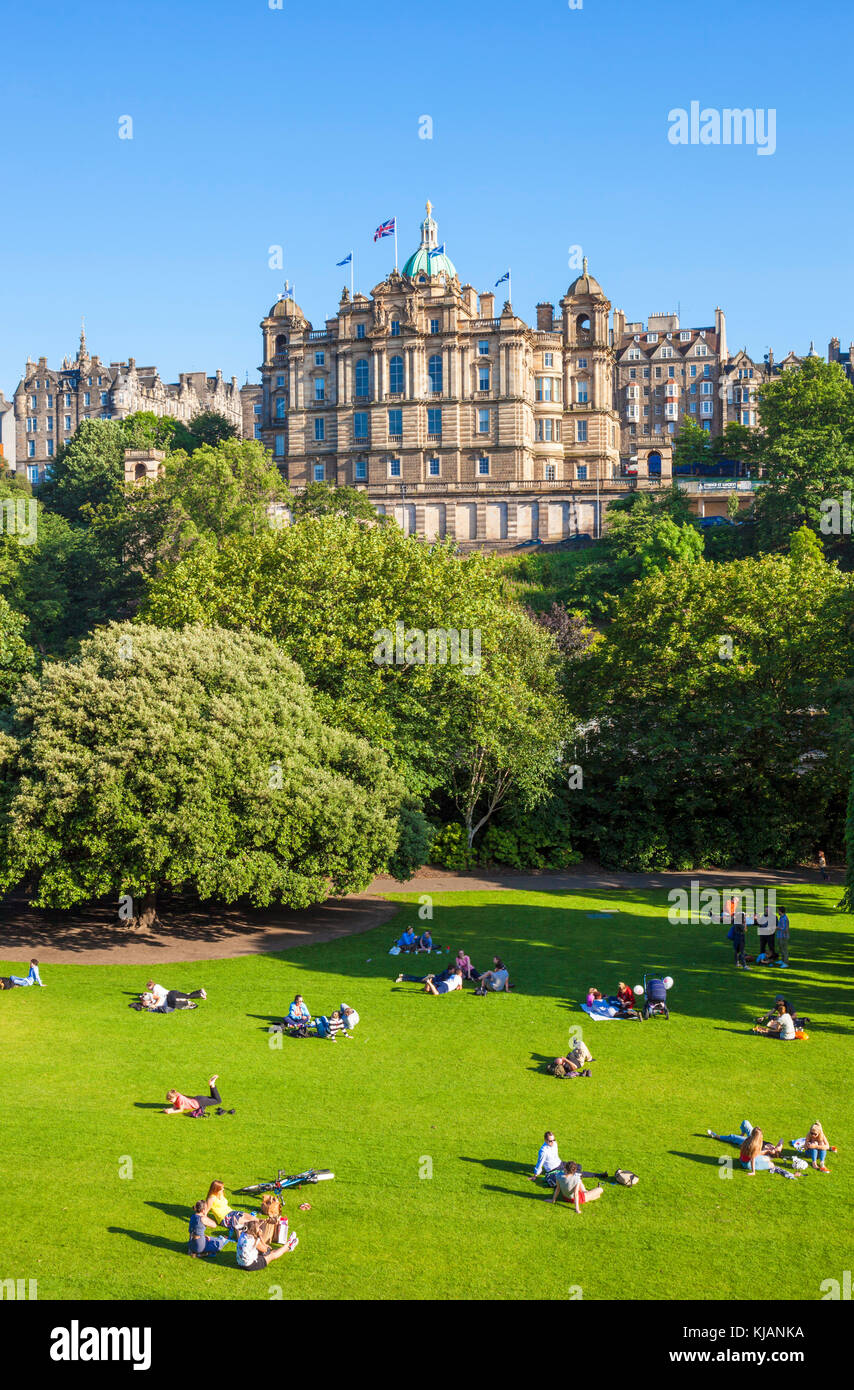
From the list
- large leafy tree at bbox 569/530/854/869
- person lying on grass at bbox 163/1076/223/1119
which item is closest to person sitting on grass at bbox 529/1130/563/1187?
person lying on grass at bbox 163/1076/223/1119

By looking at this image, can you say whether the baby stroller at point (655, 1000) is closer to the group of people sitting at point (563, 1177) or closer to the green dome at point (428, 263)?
the group of people sitting at point (563, 1177)

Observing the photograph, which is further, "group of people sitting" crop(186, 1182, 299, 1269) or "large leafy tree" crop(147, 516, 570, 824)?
"large leafy tree" crop(147, 516, 570, 824)

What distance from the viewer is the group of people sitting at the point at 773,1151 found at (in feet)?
70.0

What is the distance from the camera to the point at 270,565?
4912cm

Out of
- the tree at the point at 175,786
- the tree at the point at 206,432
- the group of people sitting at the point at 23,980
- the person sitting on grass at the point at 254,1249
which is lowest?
the person sitting on grass at the point at 254,1249

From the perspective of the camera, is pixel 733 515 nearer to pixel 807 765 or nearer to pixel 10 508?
pixel 807 765

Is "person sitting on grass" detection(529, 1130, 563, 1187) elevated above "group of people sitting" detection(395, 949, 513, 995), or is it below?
below


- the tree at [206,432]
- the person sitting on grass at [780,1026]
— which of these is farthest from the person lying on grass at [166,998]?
the tree at [206,432]

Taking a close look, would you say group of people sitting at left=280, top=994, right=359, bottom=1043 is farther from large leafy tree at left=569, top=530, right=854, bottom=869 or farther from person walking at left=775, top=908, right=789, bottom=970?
large leafy tree at left=569, top=530, right=854, bottom=869

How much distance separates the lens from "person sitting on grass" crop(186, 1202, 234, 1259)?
60.1ft

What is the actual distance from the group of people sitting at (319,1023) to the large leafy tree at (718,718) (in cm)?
2359

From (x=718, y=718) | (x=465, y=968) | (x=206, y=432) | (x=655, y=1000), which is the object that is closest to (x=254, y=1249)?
(x=655, y=1000)

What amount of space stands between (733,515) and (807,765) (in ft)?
158

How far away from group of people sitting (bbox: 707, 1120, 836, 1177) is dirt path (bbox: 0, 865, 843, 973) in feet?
60.7
